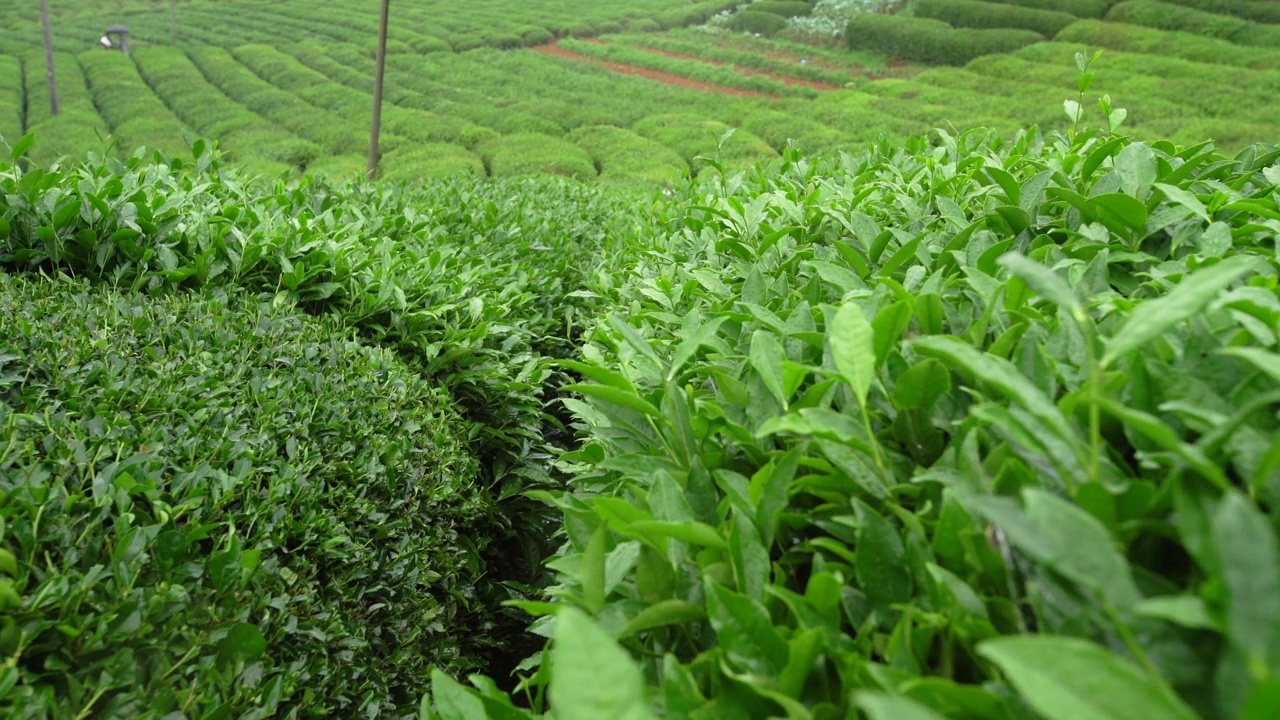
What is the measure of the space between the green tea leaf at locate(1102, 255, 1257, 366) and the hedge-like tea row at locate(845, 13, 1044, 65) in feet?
53.7

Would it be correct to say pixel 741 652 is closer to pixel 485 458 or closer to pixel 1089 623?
pixel 1089 623

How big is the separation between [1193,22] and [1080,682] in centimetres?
1748

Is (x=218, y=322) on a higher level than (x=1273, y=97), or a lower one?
lower

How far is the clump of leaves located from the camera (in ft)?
1.66

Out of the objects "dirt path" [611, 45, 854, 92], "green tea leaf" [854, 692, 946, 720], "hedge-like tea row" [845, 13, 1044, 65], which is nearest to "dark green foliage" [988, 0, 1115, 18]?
"hedge-like tea row" [845, 13, 1044, 65]

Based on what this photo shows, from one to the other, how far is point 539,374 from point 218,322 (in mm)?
949

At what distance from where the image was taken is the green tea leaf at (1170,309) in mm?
634

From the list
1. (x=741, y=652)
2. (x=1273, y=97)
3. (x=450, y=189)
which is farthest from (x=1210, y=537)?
(x=1273, y=97)

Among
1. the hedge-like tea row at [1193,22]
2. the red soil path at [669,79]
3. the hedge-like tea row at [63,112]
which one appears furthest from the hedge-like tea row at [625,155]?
the hedge-like tea row at [1193,22]

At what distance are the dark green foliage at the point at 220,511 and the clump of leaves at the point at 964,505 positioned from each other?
0.56 meters

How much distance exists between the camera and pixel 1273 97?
1248 centimetres

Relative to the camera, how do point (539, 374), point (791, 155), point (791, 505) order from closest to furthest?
point (791, 505), point (539, 374), point (791, 155)

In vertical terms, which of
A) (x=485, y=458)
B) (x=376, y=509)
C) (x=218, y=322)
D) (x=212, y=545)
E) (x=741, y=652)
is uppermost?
(x=741, y=652)

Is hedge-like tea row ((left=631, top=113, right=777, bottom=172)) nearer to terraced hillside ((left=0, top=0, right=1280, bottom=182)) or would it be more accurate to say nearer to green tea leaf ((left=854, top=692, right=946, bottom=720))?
terraced hillside ((left=0, top=0, right=1280, bottom=182))
